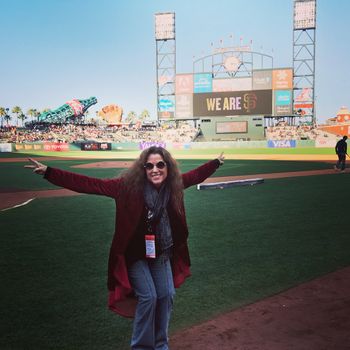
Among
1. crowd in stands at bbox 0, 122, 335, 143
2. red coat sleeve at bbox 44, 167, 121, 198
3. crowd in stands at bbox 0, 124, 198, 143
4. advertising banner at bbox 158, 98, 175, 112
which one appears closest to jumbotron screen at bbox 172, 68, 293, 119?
crowd in stands at bbox 0, 122, 335, 143

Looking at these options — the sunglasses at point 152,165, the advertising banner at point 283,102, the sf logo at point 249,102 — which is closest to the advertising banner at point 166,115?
the sf logo at point 249,102

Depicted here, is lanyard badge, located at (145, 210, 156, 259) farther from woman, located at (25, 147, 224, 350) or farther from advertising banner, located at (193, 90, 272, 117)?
advertising banner, located at (193, 90, 272, 117)

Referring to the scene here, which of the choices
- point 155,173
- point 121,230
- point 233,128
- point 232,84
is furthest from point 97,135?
point 121,230

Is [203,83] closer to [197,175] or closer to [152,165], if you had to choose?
[197,175]

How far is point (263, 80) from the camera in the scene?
50.2 metres

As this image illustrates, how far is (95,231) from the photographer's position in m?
7.06

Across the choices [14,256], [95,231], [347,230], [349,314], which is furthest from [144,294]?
[347,230]

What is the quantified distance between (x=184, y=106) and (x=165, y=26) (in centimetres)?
1773

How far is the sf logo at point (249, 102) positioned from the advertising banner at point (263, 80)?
4.61 feet

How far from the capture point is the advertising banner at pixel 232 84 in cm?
5055

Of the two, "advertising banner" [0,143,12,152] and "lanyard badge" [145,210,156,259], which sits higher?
"lanyard badge" [145,210,156,259]

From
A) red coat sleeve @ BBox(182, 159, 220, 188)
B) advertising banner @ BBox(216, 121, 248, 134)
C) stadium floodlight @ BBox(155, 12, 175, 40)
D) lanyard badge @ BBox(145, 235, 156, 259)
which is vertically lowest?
lanyard badge @ BBox(145, 235, 156, 259)

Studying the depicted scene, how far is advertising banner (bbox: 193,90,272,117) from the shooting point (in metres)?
50.3

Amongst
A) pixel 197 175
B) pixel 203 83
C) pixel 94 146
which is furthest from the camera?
pixel 203 83
